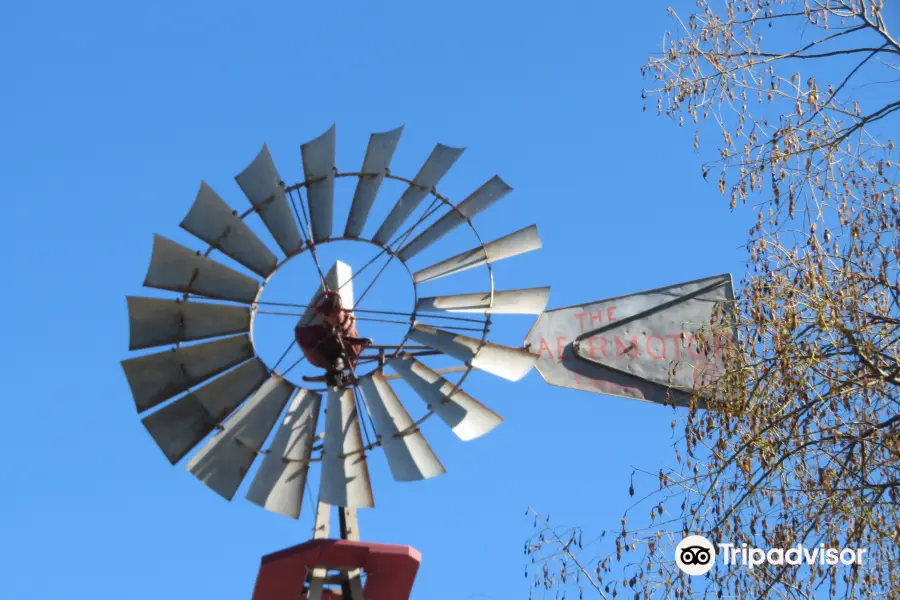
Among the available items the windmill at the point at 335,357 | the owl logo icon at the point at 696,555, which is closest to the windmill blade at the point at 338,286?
the windmill at the point at 335,357

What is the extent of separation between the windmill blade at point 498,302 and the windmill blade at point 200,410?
38.3 inches

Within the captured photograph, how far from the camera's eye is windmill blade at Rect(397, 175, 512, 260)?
23.2 feet

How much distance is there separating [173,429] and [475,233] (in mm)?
1922

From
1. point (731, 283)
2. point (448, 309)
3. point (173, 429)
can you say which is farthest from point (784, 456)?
point (173, 429)

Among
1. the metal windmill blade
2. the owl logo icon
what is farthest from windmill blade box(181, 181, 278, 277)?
the owl logo icon

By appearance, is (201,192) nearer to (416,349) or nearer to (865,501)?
(416,349)

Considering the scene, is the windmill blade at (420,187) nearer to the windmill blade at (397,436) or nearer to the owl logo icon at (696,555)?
the windmill blade at (397,436)

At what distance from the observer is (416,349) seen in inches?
278

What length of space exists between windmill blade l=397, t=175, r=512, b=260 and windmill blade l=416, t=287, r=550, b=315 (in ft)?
1.03

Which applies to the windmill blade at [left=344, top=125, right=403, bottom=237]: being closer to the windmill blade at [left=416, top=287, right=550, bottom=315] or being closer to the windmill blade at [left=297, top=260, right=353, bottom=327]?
the windmill blade at [left=297, top=260, right=353, bottom=327]

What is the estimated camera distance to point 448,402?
670cm

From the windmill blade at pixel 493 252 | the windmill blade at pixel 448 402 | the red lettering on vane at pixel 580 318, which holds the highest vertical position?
the windmill blade at pixel 493 252

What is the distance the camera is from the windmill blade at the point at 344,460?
20.9 ft

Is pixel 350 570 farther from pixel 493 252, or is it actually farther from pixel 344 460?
pixel 493 252
